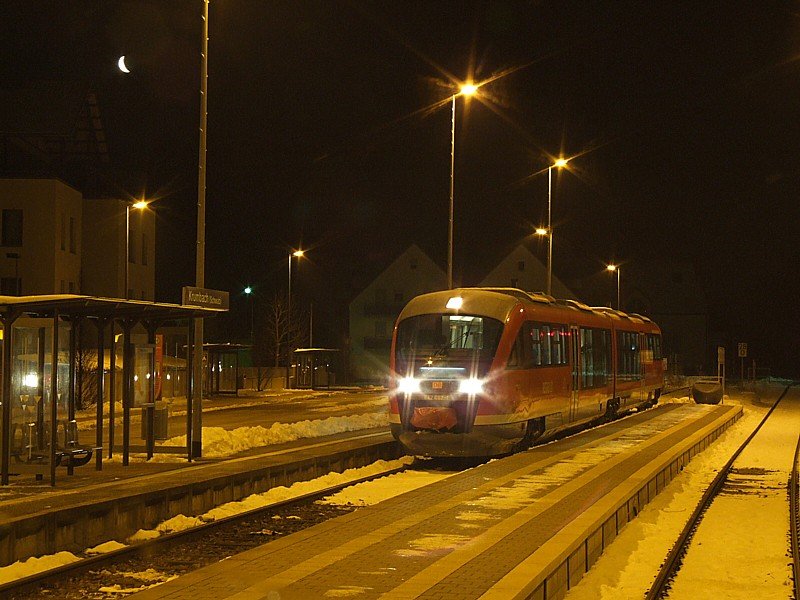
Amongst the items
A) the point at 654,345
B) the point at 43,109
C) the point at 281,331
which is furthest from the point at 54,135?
the point at 654,345

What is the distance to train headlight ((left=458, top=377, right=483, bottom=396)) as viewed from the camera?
65.4 feet

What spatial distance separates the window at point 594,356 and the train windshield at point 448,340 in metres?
6.50

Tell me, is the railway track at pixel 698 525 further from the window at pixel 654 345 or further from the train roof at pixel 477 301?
the window at pixel 654 345

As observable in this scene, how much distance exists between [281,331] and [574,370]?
4626cm

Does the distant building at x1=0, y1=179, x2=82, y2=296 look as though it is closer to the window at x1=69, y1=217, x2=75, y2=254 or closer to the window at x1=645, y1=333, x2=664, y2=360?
the window at x1=69, y1=217, x2=75, y2=254

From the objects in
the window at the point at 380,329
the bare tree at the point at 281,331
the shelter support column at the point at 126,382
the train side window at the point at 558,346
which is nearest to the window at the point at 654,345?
the train side window at the point at 558,346

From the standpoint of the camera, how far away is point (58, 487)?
49.8 ft

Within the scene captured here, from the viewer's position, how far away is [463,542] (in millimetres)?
11172

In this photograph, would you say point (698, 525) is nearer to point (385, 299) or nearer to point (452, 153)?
point (452, 153)

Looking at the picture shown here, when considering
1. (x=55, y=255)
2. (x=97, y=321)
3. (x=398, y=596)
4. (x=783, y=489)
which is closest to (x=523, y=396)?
(x=783, y=489)

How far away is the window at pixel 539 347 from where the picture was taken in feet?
69.2

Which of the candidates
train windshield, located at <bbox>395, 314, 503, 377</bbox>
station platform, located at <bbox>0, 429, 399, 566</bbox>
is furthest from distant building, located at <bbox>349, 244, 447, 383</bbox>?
station platform, located at <bbox>0, 429, 399, 566</bbox>

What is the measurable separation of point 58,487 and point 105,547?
2.88 metres

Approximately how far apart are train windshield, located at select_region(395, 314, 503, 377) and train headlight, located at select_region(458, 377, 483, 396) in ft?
0.56
